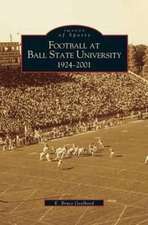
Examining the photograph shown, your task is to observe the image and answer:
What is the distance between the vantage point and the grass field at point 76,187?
29484 mm

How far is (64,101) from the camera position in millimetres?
72438

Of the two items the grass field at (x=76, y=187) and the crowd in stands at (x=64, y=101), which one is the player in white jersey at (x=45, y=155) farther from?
the crowd in stands at (x=64, y=101)

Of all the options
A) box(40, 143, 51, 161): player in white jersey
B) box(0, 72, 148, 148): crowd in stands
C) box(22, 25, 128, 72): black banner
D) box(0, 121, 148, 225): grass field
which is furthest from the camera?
box(0, 72, 148, 148): crowd in stands

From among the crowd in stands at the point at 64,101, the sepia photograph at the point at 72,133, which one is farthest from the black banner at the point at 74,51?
the crowd in stands at the point at 64,101

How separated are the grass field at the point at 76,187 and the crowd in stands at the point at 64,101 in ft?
38.7

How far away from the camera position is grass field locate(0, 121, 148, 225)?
29484mm

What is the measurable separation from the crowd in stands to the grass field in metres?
11.8

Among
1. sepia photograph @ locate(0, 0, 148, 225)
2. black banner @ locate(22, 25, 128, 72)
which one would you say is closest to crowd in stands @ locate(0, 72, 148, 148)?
sepia photograph @ locate(0, 0, 148, 225)

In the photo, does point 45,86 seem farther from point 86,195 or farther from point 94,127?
point 86,195

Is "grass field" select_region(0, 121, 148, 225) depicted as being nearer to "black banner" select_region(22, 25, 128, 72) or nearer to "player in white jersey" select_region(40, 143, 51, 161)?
"player in white jersey" select_region(40, 143, 51, 161)

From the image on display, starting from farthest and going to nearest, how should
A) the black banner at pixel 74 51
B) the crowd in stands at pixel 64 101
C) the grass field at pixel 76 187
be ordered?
the crowd in stands at pixel 64 101, the grass field at pixel 76 187, the black banner at pixel 74 51

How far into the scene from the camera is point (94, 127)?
63.9m

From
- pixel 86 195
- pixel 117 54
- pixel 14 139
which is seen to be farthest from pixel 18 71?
pixel 117 54

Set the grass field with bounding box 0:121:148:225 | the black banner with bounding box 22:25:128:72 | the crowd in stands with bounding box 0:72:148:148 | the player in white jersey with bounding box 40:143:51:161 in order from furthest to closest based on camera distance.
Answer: the crowd in stands with bounding box 0:72:148:148
the player in white jersey with bounding box 40:143:51:161
the grass field with bounding box 0:121:148:225
the black banner with bounding box 22:25:128:72
